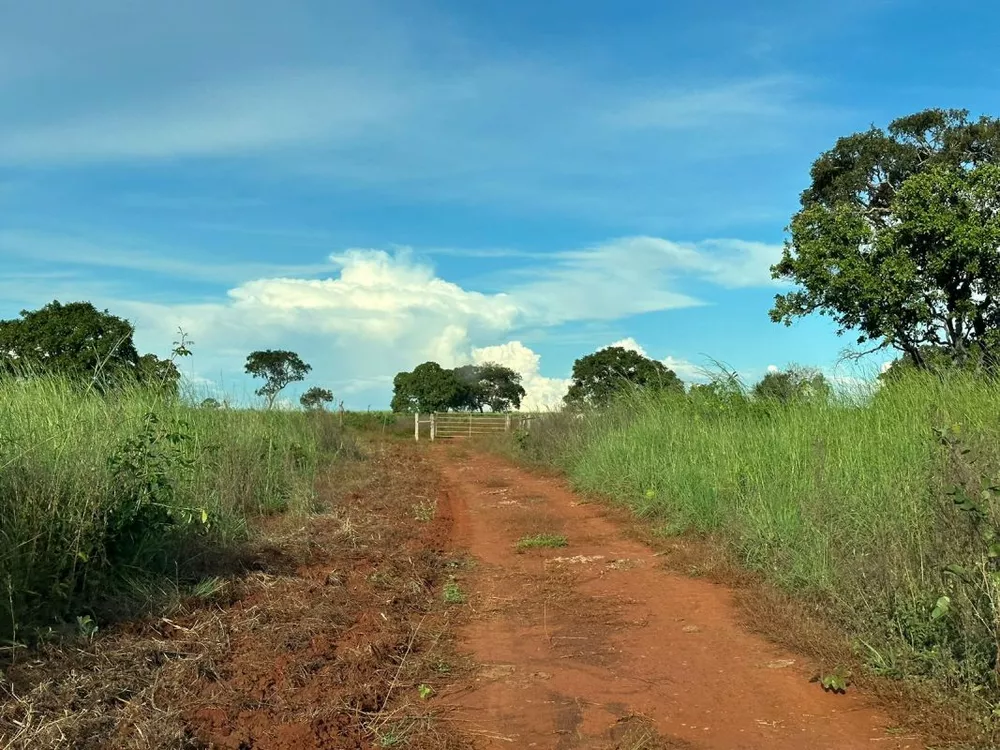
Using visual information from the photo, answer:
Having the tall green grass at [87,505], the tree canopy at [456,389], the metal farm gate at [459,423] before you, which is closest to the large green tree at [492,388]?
the tree canopy at [456,389]

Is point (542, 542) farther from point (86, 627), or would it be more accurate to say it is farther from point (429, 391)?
point (429, 391)

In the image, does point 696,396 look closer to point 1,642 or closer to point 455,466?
point 455,466

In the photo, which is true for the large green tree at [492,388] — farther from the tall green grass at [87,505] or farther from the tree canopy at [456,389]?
the tall green grass at [87,505]

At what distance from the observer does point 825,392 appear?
10.5 metres

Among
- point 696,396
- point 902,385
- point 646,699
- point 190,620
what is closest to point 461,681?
point 646,699

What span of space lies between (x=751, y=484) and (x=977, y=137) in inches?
775

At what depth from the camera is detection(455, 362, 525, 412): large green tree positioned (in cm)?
5762

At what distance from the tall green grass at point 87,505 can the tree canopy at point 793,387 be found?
7.33 metres

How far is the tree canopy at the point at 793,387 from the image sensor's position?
422 inches

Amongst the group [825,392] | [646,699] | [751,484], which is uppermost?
[825,392]

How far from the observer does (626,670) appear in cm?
528

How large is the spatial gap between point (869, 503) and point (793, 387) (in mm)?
5937

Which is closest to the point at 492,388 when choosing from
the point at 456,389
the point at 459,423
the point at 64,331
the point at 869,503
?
the point at 456,389

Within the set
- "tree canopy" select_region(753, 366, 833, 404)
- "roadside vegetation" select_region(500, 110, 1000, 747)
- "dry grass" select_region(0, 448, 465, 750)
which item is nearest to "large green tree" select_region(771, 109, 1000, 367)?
"roadside vegetation" select_region(500, 110, 1000, 747)
